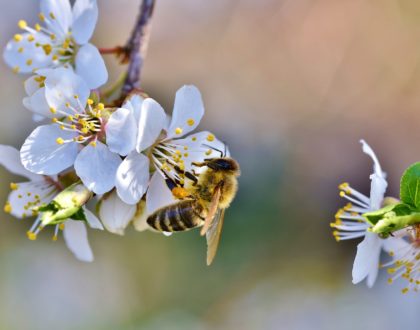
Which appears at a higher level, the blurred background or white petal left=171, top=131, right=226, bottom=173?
white petal left=171, top=131, right=226, bottom=173

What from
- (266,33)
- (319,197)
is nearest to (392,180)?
(319,197)

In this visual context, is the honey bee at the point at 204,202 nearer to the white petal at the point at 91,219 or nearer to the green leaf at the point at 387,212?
the white petal at the point at 91,219

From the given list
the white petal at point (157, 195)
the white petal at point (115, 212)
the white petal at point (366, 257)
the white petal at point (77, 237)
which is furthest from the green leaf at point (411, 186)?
the white petal at point (77, 237)

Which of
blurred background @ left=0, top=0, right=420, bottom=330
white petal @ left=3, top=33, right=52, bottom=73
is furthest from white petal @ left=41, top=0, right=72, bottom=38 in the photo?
blurred background @ left=0, top=0, right=420, bottom=330

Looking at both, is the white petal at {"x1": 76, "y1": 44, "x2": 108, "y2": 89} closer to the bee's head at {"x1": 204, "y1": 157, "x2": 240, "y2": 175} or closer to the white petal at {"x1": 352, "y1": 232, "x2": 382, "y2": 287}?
the bee's head at {"x1": 204, "y1": 157, "x2": 240, "y2": 175}

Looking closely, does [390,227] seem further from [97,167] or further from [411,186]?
[97,167]

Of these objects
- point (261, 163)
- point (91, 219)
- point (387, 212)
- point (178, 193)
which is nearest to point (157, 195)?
point (178, 193)
